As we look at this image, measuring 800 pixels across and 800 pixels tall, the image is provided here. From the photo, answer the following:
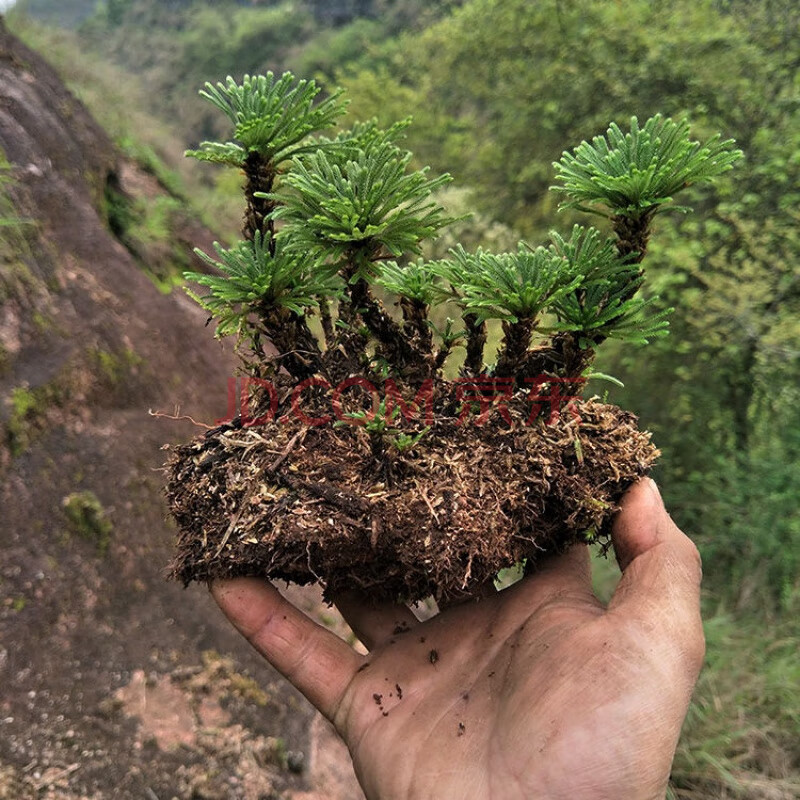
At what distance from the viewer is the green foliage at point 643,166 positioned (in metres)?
1.23

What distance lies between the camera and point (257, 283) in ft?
4.47

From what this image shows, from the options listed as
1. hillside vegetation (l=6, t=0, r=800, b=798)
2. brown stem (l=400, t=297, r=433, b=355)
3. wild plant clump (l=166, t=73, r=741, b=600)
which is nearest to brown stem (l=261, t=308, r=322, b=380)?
wild plant clump (l=166, t=73, r=741, b=600)

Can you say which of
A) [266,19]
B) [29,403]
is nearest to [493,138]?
[29,403]

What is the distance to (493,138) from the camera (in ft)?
32.2

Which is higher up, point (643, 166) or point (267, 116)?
point (267, 116)

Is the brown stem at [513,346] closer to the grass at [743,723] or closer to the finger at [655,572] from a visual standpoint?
the finger at [655,572]

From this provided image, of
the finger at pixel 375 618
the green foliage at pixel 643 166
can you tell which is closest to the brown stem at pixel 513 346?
the green foliage at pixel 643 166

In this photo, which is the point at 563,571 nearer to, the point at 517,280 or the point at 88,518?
the point at 517,280

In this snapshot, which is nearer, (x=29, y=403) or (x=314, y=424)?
(x=314, y=424)

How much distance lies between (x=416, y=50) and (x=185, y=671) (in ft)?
36.2

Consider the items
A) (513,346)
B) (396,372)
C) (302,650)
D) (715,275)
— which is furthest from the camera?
(715,275)

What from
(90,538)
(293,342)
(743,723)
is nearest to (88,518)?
(90,538)

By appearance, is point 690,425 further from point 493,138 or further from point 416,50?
point 416,50

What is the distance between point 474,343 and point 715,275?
3947 millimetres
